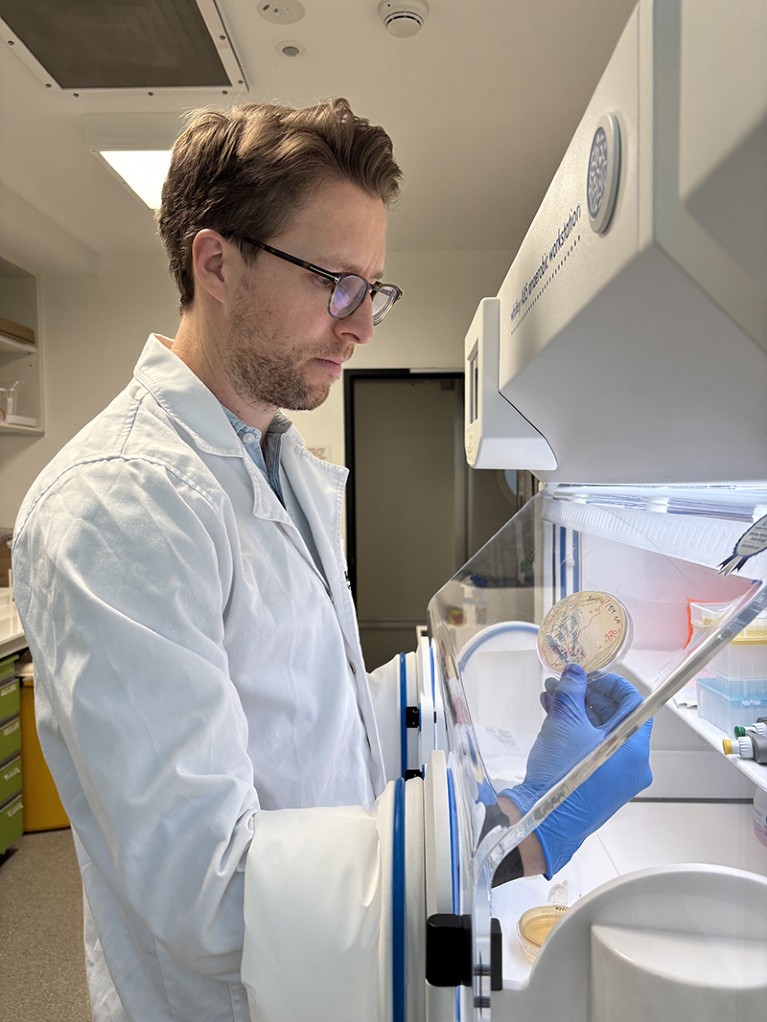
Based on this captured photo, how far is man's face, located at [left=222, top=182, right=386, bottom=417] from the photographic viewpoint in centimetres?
109

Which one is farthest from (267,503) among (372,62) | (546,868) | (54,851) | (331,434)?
(331,434)

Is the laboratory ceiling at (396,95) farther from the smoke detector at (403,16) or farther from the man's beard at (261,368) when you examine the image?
the man's beard at (261,368)

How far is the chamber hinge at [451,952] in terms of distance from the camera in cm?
62

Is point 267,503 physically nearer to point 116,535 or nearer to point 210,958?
point 116,535

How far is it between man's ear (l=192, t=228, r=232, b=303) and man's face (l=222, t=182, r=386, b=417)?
0.10 ft

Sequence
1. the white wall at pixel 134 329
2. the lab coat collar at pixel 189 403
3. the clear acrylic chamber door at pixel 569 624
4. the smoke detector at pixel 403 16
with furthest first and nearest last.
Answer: the white wall at pixel 134 329 < the smoke detector at pixel 403 16 < the lab coat collar at pixel 189 403 < the clear acrylic chamber door at pixel 569 624

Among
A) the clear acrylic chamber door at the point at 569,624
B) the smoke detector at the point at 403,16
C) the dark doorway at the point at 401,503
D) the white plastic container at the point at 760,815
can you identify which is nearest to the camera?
the clear acrylic chamber door at the point at 569,624

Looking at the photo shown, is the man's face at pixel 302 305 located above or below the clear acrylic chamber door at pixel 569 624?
above

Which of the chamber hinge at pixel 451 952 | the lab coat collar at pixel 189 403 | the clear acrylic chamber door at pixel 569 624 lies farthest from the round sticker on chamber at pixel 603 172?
the lab coat collar at pixel 189 403

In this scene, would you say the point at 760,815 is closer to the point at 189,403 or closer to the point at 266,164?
the point at 189,403

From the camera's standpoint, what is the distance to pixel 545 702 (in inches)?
31.2

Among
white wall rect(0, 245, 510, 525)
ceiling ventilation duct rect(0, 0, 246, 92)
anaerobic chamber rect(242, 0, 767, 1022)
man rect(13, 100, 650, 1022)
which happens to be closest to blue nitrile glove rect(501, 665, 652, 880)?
anaerobic chamber rect(242, 0, 767, 1022)

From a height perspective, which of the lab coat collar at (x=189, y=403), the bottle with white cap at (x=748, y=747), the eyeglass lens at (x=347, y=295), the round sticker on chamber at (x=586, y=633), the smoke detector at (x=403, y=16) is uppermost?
the smoke detector at (x=403, y=16)

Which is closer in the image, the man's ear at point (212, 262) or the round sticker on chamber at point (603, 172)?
the round sticker on chamber at point (603, 172)
